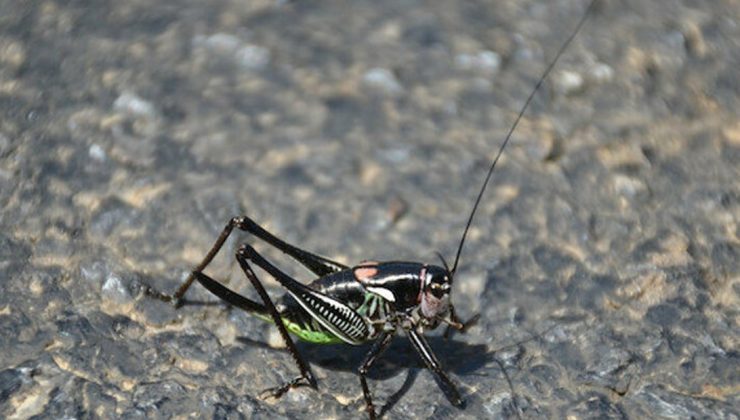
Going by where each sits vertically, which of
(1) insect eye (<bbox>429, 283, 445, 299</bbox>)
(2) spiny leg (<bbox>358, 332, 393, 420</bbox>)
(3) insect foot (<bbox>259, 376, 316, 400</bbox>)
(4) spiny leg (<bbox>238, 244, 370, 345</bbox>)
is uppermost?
(1) insect eye (<bbox>429, 283, 445, 299</bbox>)

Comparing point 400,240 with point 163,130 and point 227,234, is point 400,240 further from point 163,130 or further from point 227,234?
point 163,130

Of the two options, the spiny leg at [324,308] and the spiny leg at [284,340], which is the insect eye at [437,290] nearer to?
the spiny leg at [324,308]

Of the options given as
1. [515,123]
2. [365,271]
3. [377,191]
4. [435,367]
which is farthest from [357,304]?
[515,123]

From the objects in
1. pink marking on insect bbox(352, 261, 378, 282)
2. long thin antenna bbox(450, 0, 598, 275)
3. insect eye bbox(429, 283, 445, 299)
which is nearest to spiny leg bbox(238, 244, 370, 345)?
pink marking on insect bbox(352, 261, 378, 282)

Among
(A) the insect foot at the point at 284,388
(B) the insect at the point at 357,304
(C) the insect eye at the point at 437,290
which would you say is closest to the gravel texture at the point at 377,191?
(A) the insect foot at the point at 284,388

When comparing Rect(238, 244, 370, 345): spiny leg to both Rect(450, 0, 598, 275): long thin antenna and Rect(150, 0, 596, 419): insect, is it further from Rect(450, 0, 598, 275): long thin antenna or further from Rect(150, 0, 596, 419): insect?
Rect(450, 0, 598, 275): long thin antenna
